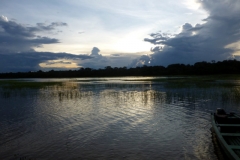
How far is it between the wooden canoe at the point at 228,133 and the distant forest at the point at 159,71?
98379mm

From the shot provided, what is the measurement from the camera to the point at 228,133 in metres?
9.84

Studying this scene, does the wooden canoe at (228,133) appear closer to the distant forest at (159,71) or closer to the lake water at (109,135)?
the lake water at (109,135)

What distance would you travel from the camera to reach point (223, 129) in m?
12.0

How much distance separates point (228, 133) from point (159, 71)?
425 feet

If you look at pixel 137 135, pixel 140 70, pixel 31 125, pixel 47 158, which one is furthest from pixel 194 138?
pixel 140 70

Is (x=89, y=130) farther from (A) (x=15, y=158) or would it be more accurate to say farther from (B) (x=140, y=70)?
(B) (x=140, y=70)

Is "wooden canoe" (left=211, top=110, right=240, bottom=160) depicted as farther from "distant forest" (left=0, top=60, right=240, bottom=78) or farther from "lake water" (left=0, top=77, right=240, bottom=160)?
"distant forest" (left=0, top=60, right=240, bottom=78)

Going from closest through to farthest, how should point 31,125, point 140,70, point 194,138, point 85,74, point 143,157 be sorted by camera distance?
1. point 143,157
2. point 194,138
3. point 31,125
4. point 140,70
5. point 85,74

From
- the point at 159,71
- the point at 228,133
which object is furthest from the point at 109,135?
the point at 159,71

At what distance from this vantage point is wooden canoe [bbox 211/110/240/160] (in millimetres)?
7721

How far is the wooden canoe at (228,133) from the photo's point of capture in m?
7.72

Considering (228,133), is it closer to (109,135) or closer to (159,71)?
(109,135)

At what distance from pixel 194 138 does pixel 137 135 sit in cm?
278

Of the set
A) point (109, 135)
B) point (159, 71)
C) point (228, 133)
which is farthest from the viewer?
point (159, 71)
